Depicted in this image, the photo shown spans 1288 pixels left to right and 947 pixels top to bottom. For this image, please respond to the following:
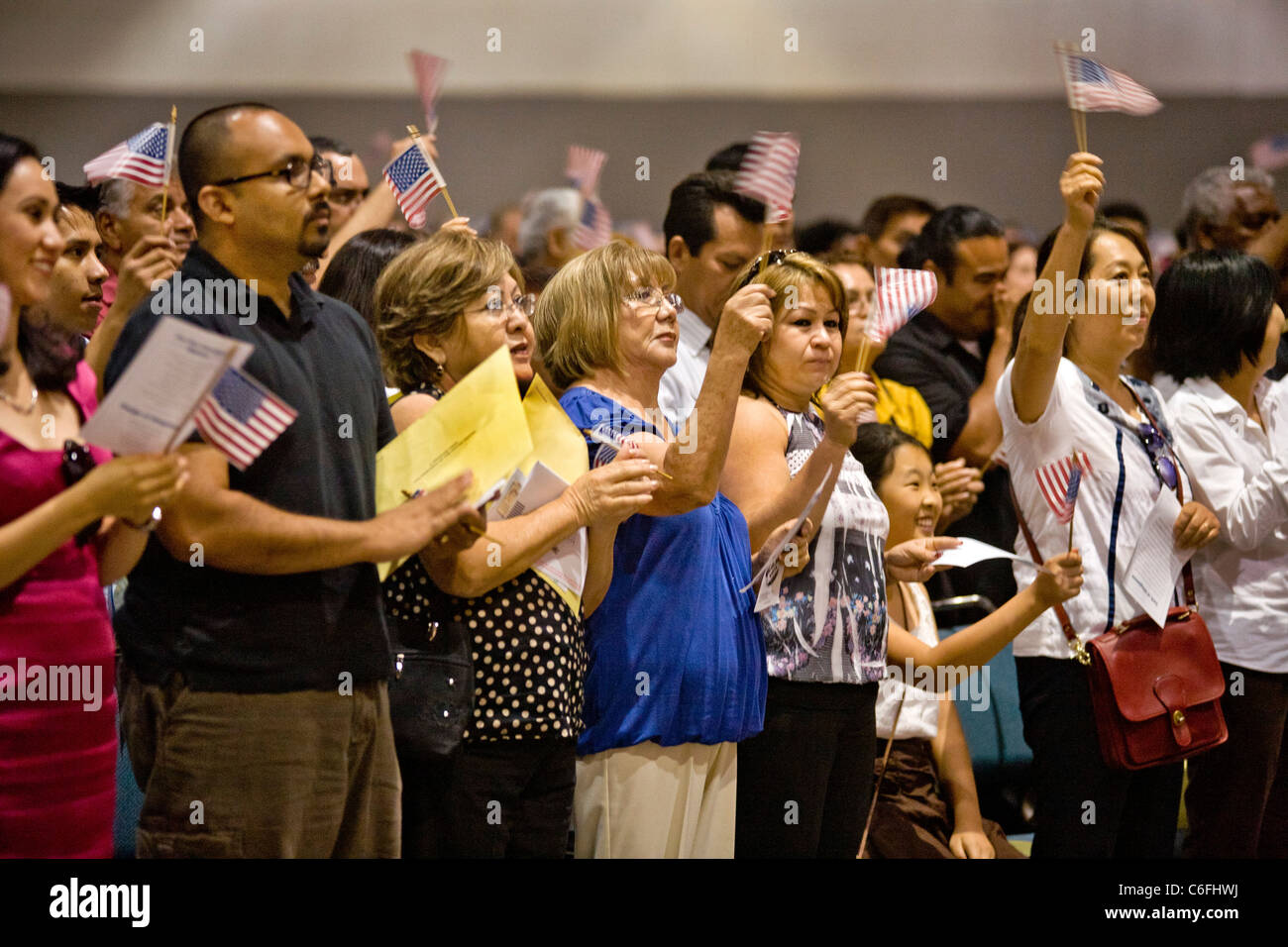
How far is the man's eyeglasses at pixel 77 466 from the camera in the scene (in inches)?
75.4

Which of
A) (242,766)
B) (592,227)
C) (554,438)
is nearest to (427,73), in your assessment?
(592,227)

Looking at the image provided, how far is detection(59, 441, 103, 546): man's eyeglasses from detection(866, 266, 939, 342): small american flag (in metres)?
1.52

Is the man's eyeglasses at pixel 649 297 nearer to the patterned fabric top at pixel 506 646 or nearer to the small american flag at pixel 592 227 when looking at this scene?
the patterned fabric top at pixel 506 646

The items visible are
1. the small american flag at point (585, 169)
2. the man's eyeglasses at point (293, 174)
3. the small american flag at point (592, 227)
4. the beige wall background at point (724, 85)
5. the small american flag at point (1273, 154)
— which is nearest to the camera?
the man's eyeglasses at point (293, 174)

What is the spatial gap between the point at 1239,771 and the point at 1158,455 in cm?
79

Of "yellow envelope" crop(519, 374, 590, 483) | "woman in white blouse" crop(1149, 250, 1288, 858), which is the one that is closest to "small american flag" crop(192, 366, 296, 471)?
"yellow envelope" crop(519, 374, 590, 483)

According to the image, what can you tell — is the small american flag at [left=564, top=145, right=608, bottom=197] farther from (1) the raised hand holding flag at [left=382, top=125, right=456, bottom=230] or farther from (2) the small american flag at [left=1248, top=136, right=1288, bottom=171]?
(2) the small american flag at [left=1248, top=136, right=1288, bottom=171]

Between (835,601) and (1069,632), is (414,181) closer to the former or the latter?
(835,601)

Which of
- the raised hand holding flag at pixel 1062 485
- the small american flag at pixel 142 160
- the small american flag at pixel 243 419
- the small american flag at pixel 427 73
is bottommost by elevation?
the raised hand holding flag at pixel 1062 485

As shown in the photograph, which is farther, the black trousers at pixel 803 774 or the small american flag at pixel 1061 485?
the small american flag at pixel 1061 485

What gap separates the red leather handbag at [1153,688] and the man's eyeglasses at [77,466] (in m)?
1.98

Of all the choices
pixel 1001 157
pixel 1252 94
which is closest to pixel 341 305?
pixel 1001 157

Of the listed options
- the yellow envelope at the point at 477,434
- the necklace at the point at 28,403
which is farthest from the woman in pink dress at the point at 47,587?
the yellow envelope at the point at 477,434
